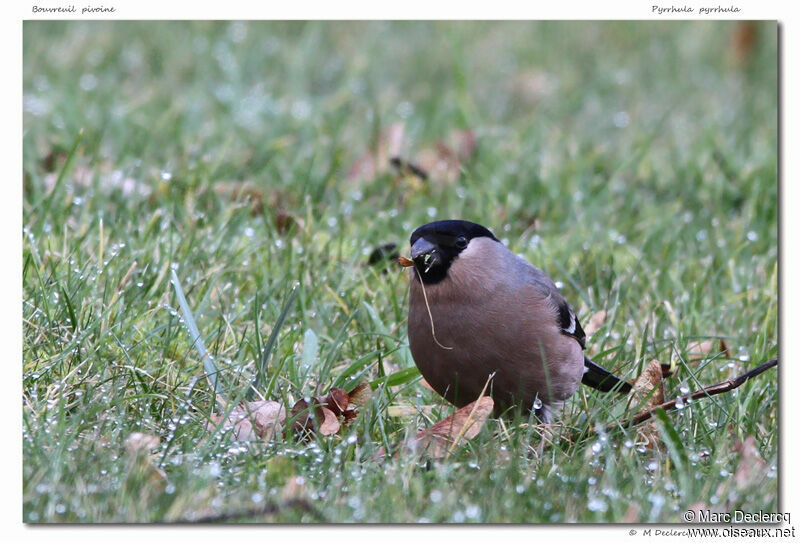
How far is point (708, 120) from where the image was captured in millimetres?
7062

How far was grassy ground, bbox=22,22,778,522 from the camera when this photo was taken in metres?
3.25

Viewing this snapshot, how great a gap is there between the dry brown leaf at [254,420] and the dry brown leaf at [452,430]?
0.45m

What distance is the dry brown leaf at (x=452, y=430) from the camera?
3492 mm

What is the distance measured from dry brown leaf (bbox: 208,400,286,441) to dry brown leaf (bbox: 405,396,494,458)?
0.45m

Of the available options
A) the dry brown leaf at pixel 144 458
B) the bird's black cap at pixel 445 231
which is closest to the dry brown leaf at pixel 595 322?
the bird's black cap at pixel 445 231

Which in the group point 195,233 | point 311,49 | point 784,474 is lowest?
point 784,474

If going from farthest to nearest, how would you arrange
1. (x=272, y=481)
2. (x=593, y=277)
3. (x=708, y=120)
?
(x=708, y=120) → (x=593, y=277) → (x=272, y=481)

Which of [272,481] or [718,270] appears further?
[718,270]

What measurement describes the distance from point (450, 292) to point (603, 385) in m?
0.75

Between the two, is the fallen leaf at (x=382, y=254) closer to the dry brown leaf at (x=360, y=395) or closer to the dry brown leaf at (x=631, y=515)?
the dry brown leaf at (x=360, y=395)

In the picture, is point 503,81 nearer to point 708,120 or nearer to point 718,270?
point 708,120

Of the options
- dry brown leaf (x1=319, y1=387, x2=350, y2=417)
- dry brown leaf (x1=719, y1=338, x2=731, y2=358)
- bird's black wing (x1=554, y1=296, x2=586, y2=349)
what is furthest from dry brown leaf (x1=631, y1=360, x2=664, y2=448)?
dry brown leaf (x1=319, y1=387, x2=350, y2=417)

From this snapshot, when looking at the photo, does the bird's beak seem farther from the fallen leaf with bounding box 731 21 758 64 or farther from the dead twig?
the fallen leaf with bounding box 731 21 758 64
